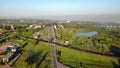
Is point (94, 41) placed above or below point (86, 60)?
below

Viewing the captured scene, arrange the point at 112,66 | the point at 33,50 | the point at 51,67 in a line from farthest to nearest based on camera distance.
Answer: the point at 33,50 → the point at 112,66 → the point at 51,67

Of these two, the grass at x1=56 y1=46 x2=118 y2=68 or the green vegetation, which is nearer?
the grass at x1=56 y1=46 x2=118 y2=68

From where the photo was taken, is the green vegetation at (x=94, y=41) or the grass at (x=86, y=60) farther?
the green vegetation at (x=94, y=41)

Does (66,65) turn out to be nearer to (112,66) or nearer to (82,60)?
(82,60)

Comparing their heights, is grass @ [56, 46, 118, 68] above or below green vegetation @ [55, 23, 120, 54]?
above

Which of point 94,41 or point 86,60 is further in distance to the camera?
point 94,41

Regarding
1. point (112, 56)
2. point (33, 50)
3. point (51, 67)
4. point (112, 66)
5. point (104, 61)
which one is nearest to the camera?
point (51, 67)

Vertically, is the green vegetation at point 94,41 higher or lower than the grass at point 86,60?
lower

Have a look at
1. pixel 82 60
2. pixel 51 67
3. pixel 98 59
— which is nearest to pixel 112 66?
pixel 98 59
